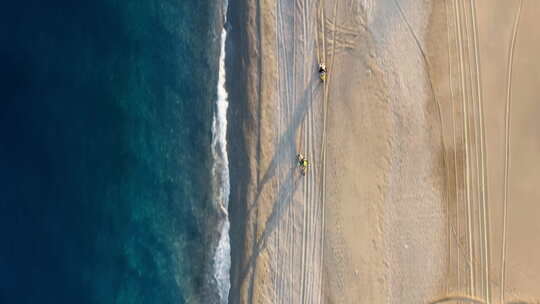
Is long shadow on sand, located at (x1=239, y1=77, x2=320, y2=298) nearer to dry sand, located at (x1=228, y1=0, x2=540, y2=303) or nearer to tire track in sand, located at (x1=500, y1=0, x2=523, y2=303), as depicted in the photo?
dry sand, located at (x1=228, y1=0, x2=540, y2=303)

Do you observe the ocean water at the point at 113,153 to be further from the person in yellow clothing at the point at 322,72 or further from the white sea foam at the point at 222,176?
the person in yellow clothing at the point at 322,72

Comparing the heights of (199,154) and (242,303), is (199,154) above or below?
above

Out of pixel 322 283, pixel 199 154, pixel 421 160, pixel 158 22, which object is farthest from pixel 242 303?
pixel 158 22

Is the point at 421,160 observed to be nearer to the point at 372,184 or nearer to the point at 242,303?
the point at 372,184

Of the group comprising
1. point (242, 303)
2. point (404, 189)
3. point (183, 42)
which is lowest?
point (242, 303)

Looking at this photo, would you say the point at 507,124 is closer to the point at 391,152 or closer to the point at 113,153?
the point at 391,152

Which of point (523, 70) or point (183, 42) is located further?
point (183, 42)
